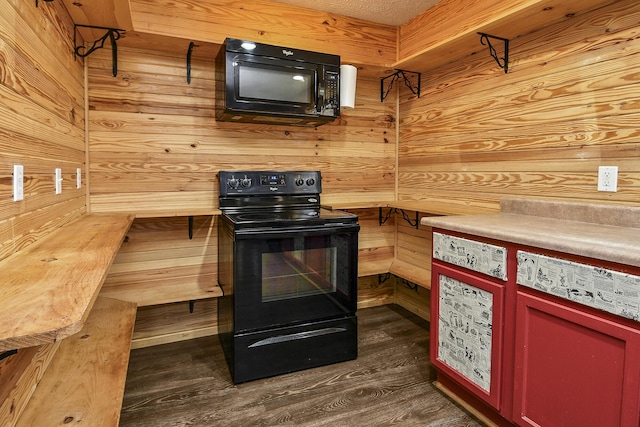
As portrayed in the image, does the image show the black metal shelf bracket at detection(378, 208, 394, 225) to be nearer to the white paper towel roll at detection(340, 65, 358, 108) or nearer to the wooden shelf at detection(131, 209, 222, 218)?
the white paper towel roll at detection(340, 65, 358, 108)

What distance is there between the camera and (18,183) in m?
1.22

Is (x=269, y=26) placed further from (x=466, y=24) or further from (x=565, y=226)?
(x=565, y=226)

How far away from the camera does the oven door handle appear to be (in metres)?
2.09

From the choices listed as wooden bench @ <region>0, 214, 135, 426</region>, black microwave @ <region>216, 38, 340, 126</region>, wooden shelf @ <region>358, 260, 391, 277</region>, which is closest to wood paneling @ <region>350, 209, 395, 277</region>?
wooden shelf @ <region>358, 260, 391, 277</region>

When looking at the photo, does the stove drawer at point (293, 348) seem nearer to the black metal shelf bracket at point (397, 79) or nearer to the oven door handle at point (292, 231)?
the oven door handle at point (292, 231)

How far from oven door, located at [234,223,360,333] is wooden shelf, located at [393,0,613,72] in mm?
1224

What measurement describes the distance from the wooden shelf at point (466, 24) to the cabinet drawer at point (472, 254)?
1099 mm

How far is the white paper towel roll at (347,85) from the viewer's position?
271 centimetres

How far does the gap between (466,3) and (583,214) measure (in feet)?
4.62

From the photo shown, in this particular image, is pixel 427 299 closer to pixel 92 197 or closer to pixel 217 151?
pixel 217 151

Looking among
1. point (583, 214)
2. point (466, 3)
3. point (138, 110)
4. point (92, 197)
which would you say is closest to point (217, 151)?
point (138, 110)

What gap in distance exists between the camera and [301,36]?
8.94 ft

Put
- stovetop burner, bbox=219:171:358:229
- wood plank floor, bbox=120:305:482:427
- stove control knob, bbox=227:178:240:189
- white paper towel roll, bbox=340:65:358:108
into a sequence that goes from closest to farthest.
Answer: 1. wood plank floor, bbox=120:305:482:427
2. stovetop burner, bbox=219:171:358:229
3. stove control knob, bbox=227:178:240:189
4. white paper towel roll, bbox=340:65:358:108

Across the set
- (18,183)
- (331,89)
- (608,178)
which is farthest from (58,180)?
(608,178)
